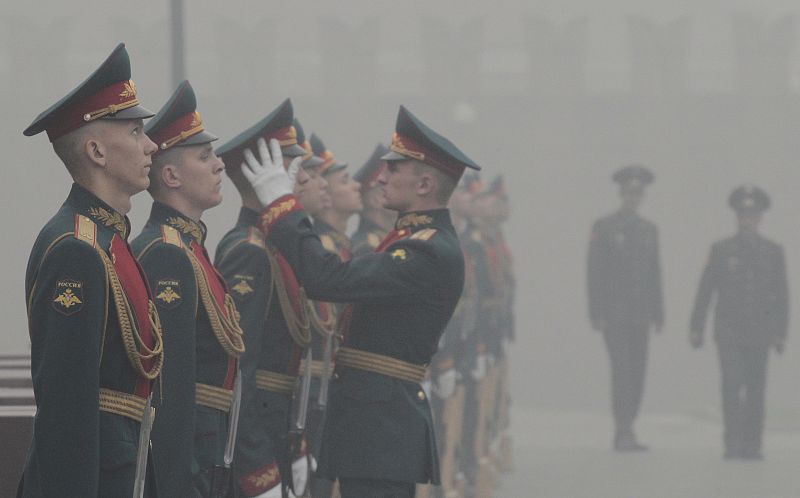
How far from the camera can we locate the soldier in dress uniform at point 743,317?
13.4 meters

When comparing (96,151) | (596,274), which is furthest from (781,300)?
(96,151)

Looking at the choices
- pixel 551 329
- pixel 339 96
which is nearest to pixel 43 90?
pixel 339 96

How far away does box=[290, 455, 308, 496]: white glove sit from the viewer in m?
5.96

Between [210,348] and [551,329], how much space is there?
67.3ft

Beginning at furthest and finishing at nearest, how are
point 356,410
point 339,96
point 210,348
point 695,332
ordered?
point 339,96 < point 695,332 < point 356,410 < point 210,348

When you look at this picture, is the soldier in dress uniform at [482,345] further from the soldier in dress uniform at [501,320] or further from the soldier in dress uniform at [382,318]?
the soldier in dress uniform at [382,318]

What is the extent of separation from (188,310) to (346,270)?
1043mm

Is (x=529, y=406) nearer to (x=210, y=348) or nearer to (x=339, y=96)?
(x=339, y=96)

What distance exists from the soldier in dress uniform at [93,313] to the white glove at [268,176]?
156 cm

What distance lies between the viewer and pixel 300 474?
6.05m

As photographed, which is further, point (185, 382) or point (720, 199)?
point (720, 199)

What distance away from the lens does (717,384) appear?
23.8m

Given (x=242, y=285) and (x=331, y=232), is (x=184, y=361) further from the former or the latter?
(x=331, y=232)

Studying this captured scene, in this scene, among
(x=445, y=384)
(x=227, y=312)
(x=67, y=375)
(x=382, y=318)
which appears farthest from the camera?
(x=445, y=384)
